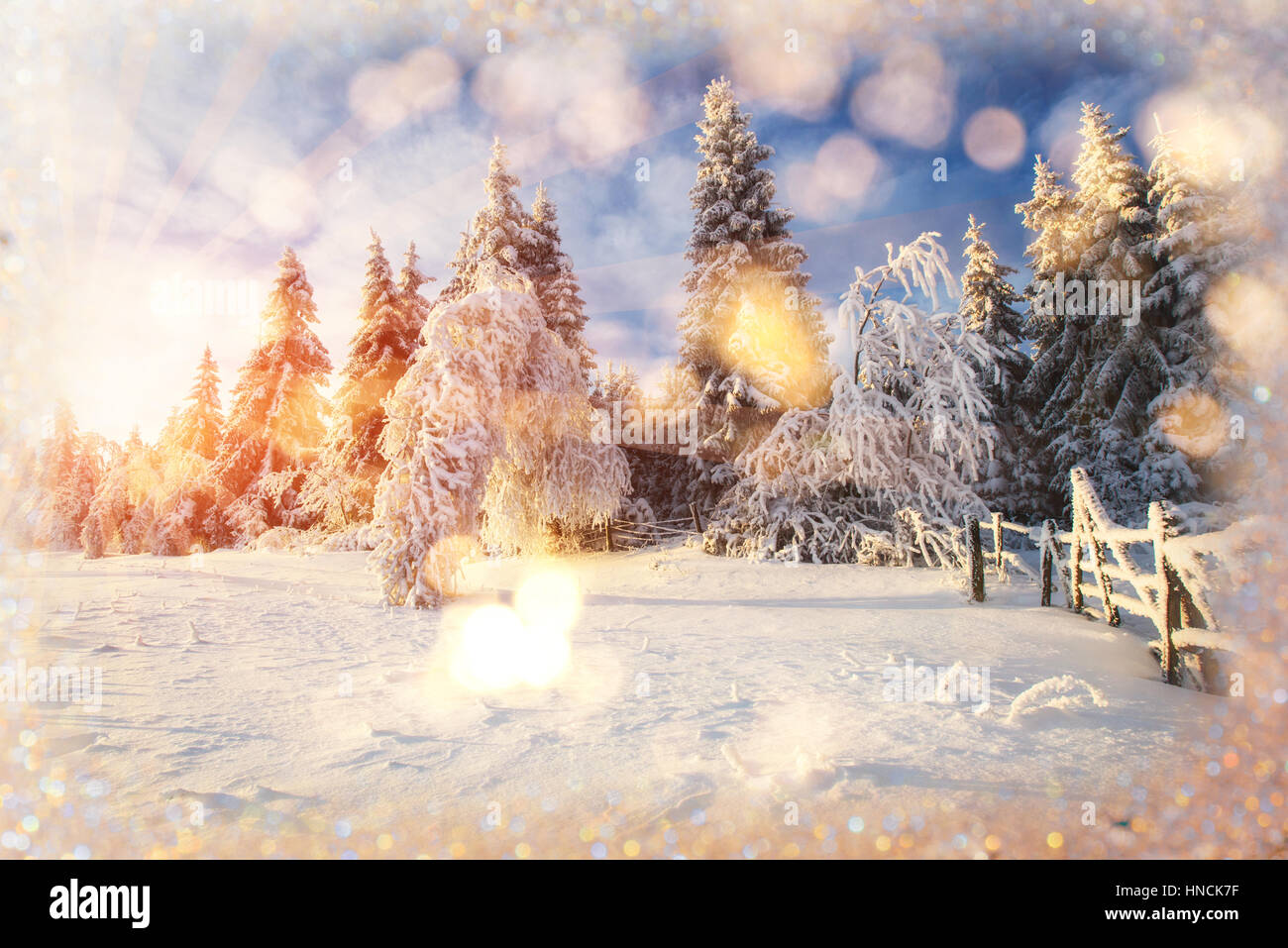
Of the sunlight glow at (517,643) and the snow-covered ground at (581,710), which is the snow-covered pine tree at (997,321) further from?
the sunlight glow at (517,643)

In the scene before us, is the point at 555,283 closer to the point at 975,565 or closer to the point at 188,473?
the point at 975,565

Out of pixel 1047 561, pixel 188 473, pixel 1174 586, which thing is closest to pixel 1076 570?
pixel 1047 561

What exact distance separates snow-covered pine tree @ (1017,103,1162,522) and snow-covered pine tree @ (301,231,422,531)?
2540 cm

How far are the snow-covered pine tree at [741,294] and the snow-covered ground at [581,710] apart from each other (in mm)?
9610

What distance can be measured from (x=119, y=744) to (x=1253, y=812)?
221 inches

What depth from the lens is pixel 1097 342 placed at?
1942 centimetres

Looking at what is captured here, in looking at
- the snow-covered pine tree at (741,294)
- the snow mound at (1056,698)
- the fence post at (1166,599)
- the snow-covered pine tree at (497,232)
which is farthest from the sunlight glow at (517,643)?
the snow-covered pine tree at (497,232)

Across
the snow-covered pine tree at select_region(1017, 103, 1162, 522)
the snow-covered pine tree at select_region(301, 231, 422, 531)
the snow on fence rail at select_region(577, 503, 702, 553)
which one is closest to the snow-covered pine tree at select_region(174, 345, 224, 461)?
the snow-covered pine tree at select_region(301, 231, 422, 531)

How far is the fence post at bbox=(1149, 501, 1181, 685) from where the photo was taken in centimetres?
467

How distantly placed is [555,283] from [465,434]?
39.6ft

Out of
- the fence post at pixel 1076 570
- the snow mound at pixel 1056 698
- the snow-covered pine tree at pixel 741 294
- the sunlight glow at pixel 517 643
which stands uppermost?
the snow-covered pine tree at pixel 741 294

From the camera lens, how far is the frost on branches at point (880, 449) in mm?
12656
